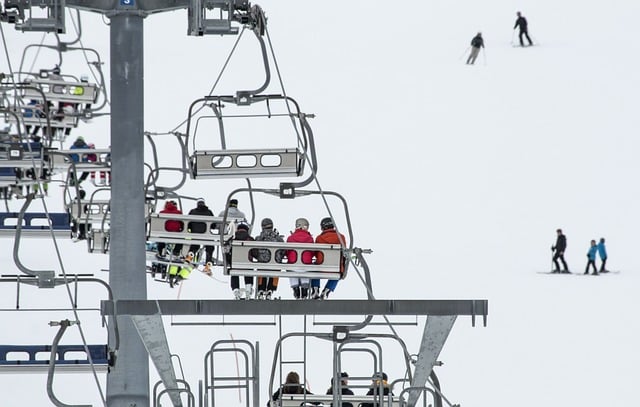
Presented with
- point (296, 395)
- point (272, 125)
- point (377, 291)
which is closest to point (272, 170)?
point (296, 395)

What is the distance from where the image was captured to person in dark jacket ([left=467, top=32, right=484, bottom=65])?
136ft

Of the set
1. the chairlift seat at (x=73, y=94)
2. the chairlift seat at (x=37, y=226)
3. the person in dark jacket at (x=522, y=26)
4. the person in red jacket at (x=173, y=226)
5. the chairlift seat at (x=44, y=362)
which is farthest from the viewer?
the person in dark jacket at (x=522, y=26)

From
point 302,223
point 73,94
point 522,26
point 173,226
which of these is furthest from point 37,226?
point 522,26

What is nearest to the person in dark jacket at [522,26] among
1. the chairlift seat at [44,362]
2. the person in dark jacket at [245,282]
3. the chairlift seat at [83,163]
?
the chairlift seat at [83,163]

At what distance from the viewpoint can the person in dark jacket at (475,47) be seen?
4152 centimetres

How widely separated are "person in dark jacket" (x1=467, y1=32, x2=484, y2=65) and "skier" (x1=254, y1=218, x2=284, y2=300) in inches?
1148

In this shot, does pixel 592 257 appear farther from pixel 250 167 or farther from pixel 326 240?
pixel 326 240

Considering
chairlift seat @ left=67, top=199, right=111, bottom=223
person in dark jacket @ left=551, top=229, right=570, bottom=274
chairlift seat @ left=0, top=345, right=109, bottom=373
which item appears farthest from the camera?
person in dark jacket @ left=551, top=229, right=570, bottom=274

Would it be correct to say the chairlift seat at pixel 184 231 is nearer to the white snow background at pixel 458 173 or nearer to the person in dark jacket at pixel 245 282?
the person in dark jacket at pixel 245 282

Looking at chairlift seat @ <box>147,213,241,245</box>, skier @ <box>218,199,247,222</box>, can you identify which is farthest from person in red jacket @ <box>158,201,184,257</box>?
skier @ <box>218,199,247,222</box>

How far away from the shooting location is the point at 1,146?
1653 cm

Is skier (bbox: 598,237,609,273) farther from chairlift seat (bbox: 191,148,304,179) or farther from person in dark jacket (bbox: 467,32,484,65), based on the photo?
person in dark jacket (bbox: 467,32,484,65)

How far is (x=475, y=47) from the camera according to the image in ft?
138

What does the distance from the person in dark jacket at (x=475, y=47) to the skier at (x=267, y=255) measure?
29.2 m
